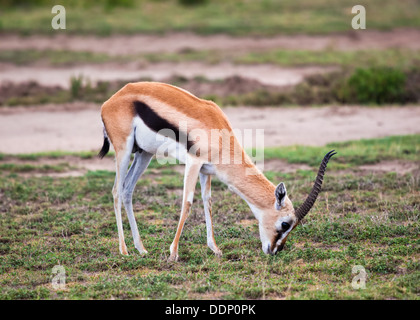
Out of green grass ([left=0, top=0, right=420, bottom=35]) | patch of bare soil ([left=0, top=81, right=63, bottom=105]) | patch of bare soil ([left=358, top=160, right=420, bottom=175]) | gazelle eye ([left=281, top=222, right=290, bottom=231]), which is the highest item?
→ green grass ([left=0, top=0, right=420, bottom=35])

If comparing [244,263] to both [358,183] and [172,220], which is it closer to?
[172,220]

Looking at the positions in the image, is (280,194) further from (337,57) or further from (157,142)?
(337,57)

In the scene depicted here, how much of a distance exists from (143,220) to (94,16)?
1733 centimetres

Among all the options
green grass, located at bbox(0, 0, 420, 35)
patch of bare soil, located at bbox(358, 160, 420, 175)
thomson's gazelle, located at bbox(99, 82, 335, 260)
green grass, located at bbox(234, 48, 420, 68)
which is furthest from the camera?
green grass, located at bbox(0, 0, 420, 35)

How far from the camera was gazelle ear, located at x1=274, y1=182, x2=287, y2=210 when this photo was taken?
583 cm

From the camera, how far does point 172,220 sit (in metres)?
7.55

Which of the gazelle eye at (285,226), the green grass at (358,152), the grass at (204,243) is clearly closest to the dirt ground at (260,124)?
the green grass at (358,152)

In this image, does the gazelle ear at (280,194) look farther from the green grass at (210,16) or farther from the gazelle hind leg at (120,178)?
the green grass at (210,16)

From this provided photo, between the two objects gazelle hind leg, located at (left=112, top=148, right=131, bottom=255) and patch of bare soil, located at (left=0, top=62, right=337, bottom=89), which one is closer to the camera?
gazelle hind leg, located at (left=112, top=148, right=131, bottom=255)

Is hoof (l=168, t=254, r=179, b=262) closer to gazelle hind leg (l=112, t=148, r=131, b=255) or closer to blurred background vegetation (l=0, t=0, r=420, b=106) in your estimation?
gazelle hind leg (l=112, t=148, r=131, b=255)

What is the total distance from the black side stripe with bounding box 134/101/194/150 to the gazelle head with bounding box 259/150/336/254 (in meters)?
1.06

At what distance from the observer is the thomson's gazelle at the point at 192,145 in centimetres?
613

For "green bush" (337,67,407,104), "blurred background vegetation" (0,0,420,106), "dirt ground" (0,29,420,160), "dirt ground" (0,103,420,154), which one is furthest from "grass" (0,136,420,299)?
"blurred background vegetation" (0,0,420,106)

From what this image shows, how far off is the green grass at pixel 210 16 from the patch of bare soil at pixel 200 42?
46 cm
